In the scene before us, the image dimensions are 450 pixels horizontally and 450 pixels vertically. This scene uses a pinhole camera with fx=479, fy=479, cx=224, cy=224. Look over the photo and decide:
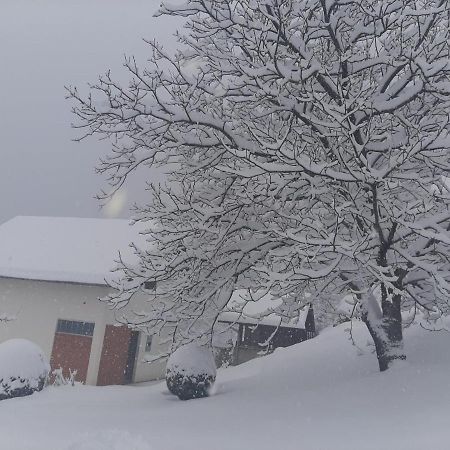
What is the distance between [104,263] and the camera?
19.2m

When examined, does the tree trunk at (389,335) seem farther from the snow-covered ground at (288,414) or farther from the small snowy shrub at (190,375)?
the small snowy shrub at (190,375)

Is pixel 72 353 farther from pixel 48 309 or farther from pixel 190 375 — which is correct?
pixel 190 375

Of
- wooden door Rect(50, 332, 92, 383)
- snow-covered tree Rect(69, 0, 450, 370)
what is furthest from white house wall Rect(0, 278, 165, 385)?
snow-covered tree Rect(69, 0, 450, 370)

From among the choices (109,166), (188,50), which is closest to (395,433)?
(109,166)

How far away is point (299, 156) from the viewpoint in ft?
18.9

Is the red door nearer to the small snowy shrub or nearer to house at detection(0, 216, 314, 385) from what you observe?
house at detection(0, 216, 314, 385)

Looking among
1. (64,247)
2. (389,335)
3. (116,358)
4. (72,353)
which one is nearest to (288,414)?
(389,335)

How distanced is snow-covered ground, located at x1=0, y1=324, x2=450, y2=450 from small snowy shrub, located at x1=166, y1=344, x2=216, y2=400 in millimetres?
340

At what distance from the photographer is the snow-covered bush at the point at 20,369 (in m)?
11.8

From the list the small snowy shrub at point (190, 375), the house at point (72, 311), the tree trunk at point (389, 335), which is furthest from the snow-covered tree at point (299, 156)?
the house at point (72, 311)

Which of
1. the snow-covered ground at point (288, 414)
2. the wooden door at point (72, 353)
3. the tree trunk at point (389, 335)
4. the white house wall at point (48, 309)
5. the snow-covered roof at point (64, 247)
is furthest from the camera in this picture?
the snow-covered roof at point (64, 247)

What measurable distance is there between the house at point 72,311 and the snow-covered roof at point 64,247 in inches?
1.6

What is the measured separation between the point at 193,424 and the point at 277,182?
3627 mm

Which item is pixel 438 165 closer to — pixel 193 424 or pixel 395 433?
pixel 395 433
